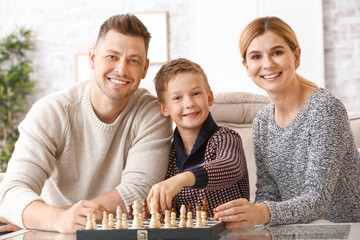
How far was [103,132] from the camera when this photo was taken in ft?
6.28

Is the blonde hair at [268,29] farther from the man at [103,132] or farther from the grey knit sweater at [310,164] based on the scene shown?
the man at [103,132]

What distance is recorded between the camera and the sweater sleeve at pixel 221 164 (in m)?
1.49

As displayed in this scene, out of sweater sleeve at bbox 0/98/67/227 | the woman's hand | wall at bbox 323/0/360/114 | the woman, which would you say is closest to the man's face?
sweater sleeve at bbox 0/98/67/227

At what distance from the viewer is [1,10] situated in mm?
6000

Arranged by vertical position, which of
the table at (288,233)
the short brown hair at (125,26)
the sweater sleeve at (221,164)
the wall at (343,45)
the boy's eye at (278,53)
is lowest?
the table at (288,233)

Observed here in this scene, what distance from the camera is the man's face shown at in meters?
1.88

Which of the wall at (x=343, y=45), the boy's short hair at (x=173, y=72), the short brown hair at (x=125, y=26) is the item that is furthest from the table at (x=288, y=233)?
the wall at (x=343, y=45)

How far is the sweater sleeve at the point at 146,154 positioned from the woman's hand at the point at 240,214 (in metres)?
0.54

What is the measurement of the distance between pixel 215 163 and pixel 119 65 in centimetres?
60

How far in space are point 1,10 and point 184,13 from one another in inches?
91.9

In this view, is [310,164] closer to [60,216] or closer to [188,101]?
[188,101]

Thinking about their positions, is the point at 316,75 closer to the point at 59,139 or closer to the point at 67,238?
the point at 59,139

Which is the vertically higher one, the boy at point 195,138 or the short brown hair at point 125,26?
the short brown hair at point 125,26

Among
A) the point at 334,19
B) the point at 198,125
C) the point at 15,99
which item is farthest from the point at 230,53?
the point at 198,125
